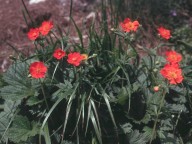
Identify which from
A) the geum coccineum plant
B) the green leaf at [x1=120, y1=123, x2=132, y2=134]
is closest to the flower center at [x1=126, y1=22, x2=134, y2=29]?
the geum coccineum plant

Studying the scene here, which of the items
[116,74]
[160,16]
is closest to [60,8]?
[160,16]

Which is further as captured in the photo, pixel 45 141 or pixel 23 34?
pixel 23 34

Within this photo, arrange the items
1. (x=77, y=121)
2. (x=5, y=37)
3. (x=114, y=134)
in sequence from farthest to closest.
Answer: (x=5, y=37)
(x=114, y=134)
(x=77, y=121)

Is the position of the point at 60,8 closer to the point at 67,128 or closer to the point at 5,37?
the point at 5,37

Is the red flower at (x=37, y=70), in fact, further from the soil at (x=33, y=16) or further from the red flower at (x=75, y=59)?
the soil at (x=33, y=16)

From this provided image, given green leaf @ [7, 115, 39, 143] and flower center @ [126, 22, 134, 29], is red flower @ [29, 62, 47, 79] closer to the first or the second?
green leaf @ [7, 115, 39, 143]

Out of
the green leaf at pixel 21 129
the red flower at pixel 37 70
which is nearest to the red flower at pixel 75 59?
the red flower at pixel 37 70

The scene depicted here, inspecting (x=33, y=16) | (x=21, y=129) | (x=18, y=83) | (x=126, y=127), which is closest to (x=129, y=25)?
(x=126, y=127)
